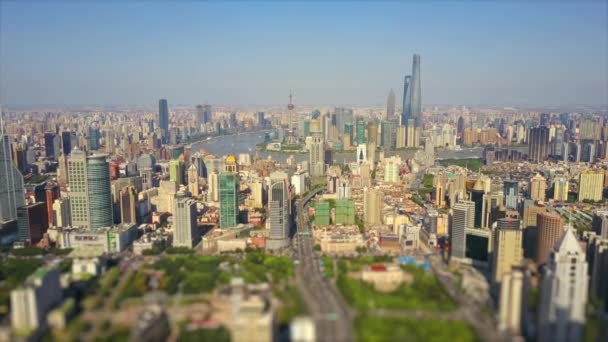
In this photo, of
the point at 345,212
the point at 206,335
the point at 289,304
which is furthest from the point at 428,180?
the point at 206,335

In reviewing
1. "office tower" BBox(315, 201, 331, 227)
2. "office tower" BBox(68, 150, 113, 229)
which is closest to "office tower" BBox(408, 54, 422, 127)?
"office tower" BBox(315, 201, 331, 227)

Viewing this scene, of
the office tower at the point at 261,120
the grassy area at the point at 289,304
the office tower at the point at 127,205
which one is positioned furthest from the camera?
the office tower at the point at 261,120

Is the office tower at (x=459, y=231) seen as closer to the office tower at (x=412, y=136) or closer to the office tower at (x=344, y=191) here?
the office tower at (x=344, y=191)

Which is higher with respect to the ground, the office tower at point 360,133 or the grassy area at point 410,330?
the office tower at point 360,133

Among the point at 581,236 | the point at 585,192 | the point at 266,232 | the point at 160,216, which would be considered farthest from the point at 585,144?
the point at 160,216

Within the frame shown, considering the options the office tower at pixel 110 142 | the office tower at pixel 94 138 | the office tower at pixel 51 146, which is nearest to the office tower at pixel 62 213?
the office tower at pixel 51 146

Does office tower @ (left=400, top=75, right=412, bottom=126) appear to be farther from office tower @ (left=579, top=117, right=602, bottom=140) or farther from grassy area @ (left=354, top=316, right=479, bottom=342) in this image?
grassy area @ (left=354, top=316, right=479, bottom=342)
